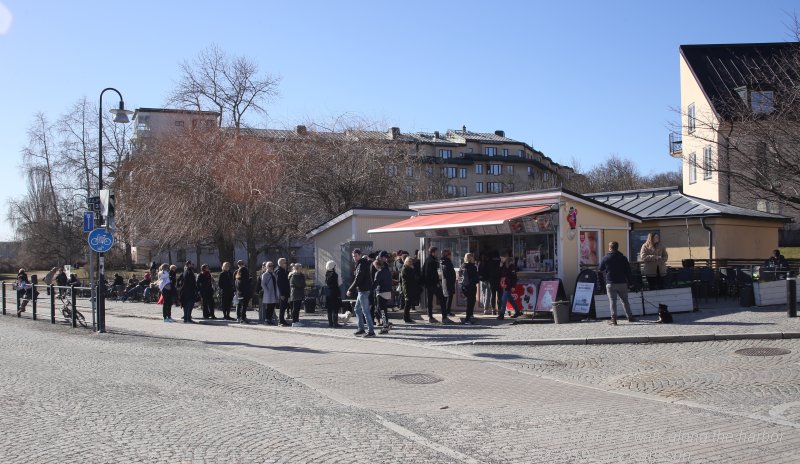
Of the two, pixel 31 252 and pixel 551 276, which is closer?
pixel 551 276

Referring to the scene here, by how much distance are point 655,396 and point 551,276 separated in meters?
8.68

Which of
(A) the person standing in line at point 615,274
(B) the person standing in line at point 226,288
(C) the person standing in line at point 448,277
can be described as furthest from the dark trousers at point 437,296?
(B) the person standing in line at point 226,288

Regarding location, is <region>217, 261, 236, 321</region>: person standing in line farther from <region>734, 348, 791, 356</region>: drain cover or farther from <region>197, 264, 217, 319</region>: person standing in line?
<region>734, 348, 791, 356</region>: drain cover

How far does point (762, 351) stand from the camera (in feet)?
37.7

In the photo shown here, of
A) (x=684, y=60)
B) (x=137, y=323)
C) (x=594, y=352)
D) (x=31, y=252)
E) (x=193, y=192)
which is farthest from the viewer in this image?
(x=31, y=252)

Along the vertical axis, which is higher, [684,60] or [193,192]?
[684,60]

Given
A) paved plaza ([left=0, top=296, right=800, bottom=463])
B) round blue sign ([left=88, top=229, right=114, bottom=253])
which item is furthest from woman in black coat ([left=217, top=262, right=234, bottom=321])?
paved plaza ([left=0, top=296, right=800, bottom=463])

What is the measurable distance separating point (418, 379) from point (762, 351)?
558 centimetres

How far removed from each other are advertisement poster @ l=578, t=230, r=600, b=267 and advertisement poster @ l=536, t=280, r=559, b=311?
1.34 meters

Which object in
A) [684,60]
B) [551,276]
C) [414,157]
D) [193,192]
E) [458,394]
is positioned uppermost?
[684,60]

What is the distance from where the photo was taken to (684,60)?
40.7 meters

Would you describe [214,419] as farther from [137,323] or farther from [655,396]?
[137,323]

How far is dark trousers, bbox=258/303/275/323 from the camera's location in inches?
739

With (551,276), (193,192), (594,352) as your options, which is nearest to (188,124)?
(193,192)
